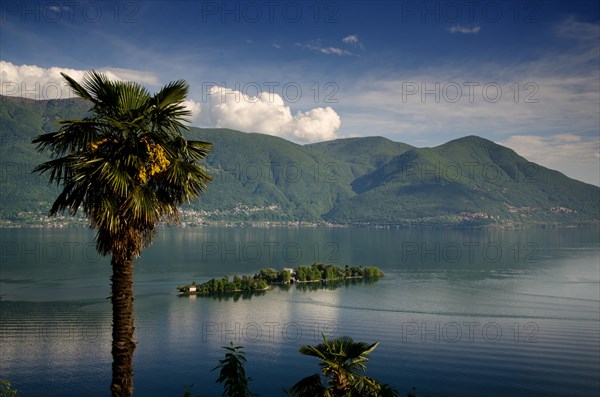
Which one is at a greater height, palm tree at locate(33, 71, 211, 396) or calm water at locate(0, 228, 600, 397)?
palm tree at locate(33, 71, 211, 396)

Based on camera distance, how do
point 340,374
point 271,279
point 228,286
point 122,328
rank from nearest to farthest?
point 122,328 < point 340,374 < point 228,286 < point 271,279

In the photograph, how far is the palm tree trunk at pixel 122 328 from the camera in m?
10.1

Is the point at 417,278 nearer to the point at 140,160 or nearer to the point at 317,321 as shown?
the point at 317,321

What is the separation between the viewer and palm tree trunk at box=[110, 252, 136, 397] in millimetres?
10102

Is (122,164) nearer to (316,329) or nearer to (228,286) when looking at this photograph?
(316,329)

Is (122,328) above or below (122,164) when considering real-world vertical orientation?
below

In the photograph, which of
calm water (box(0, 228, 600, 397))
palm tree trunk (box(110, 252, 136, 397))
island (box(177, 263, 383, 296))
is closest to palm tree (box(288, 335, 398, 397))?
palm tree trunk (box(110, 252, 136, 397))

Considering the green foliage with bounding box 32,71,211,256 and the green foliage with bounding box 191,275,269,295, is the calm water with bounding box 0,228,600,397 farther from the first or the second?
the green foliage with bounding box 32,71,211,256

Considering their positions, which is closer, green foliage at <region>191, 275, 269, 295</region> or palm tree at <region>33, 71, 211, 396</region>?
palm tree at <region>33, 71, 211, 396</region>

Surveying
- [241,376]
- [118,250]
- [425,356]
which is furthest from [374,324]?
[118,250]

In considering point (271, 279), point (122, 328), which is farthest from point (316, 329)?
point (122, 328)

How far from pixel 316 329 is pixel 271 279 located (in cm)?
4187

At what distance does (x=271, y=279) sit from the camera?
11488 centimetres

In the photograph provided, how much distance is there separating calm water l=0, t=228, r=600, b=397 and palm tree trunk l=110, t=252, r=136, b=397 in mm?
42083
